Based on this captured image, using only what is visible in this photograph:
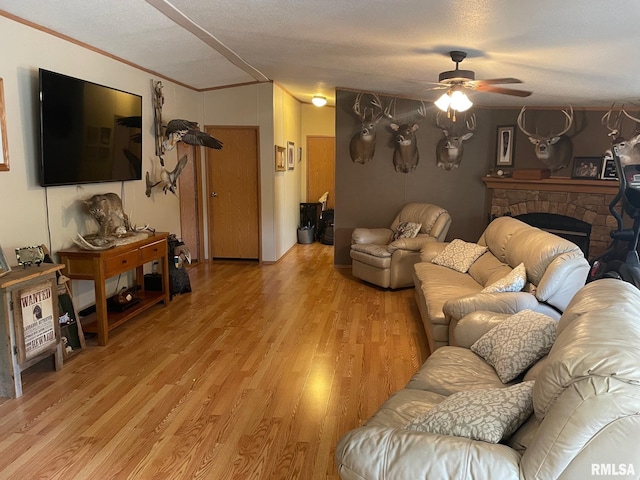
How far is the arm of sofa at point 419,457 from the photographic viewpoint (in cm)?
129

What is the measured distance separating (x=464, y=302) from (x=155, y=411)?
1972 millimetres

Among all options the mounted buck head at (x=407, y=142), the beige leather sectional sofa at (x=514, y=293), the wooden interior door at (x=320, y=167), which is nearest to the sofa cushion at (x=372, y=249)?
the beige leather sectional sofa at (x=514, y=293)

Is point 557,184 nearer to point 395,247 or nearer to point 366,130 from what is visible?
point 395,247

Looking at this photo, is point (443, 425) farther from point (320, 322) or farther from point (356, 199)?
point (356, 199)

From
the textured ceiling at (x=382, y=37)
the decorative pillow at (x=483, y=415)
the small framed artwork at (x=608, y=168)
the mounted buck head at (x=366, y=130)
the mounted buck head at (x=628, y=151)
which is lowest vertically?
the decorative pillow at (x=483, y=415)

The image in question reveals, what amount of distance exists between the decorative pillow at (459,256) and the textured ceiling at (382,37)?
1.62 metres

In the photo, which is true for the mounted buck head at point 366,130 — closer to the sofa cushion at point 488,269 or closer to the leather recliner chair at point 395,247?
the leather recliner chair at point 395,247

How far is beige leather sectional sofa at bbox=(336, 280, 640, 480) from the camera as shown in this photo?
3.82ft

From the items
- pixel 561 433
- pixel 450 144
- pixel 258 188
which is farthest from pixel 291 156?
pixel 561 433

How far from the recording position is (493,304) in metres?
2.86

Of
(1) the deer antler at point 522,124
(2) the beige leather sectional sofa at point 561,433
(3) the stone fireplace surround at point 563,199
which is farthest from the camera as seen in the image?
(1) the deer antler at point 522,124

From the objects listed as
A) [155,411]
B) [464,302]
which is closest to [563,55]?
[464,302]

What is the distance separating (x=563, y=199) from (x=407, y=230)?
6.48ft

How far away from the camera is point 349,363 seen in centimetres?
336
